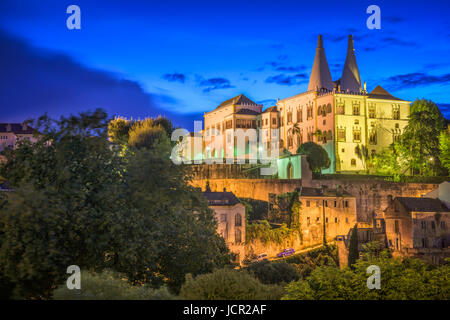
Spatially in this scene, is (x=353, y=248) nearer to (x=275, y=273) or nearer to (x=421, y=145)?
(x=275, y=273)

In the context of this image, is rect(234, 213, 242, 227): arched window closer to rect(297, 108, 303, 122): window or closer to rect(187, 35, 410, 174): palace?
rect(187, 35, 410, 174): palace

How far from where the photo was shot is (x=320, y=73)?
63562 millimetres

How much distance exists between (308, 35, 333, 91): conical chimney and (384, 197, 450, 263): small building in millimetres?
25815

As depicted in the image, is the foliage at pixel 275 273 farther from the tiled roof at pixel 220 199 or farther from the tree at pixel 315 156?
the tree at pixel 315 156

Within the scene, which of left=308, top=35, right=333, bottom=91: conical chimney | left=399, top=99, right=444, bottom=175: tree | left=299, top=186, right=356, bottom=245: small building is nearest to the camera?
left=299, top=186, right=356, bottom=245: small building

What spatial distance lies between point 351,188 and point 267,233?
1148 cm

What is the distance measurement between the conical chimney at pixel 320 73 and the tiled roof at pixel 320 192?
72.5 feet

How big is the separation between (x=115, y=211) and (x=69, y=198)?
133cm

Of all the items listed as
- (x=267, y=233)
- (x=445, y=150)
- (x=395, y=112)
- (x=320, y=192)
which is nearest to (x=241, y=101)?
(x=395, y=112)

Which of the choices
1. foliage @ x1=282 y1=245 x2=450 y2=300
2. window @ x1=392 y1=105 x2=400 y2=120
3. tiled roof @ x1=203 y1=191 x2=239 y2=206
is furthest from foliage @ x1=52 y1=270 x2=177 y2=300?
window @ x1=392 y1=105 x2=400 y2=120

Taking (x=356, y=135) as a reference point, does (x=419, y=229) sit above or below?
below

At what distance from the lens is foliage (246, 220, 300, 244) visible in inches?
1487

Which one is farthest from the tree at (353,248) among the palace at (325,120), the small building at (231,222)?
the palace at (325,120)
